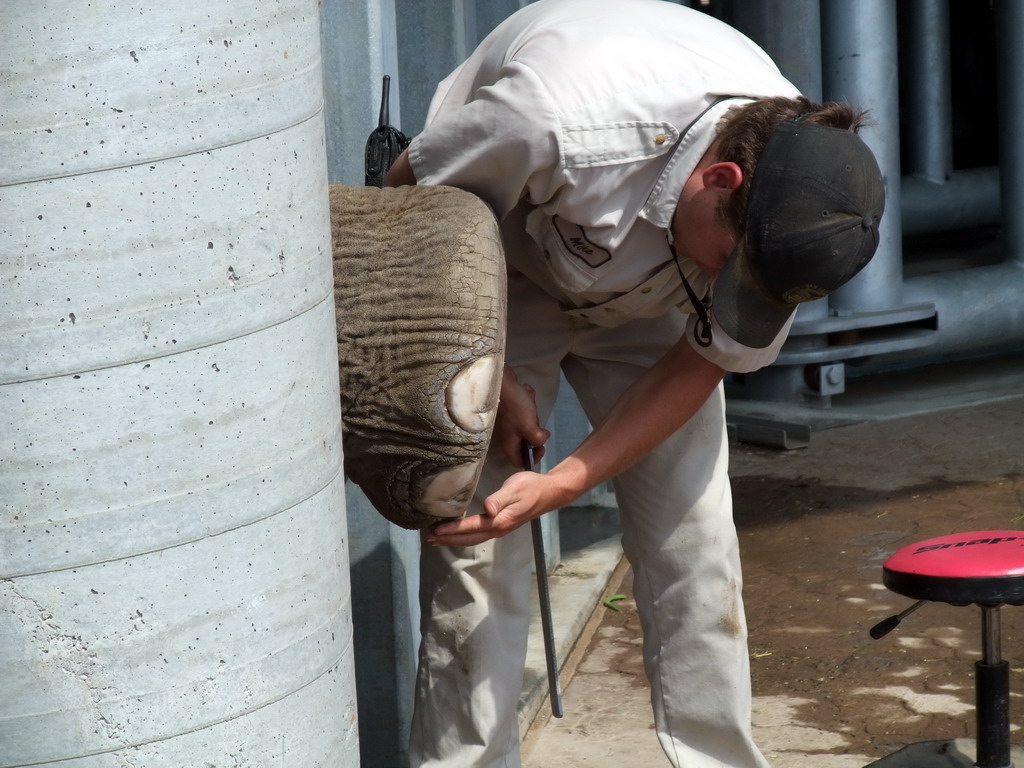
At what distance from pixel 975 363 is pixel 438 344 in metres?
4.61

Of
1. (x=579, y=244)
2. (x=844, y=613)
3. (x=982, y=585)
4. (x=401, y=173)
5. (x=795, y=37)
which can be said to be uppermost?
(x=795, y=37)

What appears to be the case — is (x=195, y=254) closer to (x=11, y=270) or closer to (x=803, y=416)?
(x=11, y=270)

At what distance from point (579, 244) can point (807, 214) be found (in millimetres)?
375

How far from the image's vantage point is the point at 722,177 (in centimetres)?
177

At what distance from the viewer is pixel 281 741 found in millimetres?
1167

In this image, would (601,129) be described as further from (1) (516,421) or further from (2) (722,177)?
(1) (516,421)

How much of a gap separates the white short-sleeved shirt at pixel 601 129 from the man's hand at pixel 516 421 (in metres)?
0.18

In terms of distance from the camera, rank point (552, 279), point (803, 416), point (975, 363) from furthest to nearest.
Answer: point (975, 363), point (803, 416), point (552, 279)

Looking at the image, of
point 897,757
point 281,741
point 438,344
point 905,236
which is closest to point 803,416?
point 905,236

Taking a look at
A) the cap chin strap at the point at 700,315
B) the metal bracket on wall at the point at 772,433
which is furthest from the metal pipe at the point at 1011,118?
the cap chin strap at the point at 700,315

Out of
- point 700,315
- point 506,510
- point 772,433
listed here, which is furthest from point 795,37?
point 506,510

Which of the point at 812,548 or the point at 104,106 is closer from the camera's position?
the point at 104,106

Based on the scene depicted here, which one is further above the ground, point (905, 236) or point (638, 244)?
point (638, 244)

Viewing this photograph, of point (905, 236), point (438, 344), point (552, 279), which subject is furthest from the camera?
point (905, 236)
